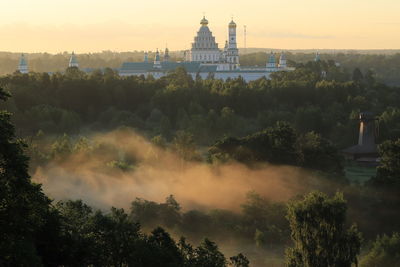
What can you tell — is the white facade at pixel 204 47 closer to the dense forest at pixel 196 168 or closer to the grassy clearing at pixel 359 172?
the dense forest at pixel 196 168

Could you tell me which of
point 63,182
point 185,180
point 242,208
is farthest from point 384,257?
point 63,182

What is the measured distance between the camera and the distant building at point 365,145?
162ft

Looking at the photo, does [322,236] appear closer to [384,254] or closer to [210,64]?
[384,254]

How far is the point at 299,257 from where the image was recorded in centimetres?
2142

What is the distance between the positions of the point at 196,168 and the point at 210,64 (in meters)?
91.1

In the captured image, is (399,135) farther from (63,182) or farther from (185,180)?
(63,182)

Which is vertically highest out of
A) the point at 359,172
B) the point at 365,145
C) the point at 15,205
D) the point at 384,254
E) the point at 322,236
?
the point at 15,205

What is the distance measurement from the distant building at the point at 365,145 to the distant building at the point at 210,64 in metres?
65.2

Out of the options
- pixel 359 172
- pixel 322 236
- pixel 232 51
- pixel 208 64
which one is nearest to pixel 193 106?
pixel 359 172

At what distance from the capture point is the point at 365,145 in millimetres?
50156

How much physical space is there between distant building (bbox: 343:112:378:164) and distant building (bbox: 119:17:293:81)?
65248mm

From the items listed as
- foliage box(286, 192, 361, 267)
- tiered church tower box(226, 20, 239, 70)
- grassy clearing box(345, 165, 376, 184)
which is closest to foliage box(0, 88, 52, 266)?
foliage box(286, 192, 361, 267)

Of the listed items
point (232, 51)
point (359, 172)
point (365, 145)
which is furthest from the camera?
point (232, 51)

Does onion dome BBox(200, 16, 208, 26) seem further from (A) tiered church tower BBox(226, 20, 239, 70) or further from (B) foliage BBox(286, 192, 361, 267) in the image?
(B) foliage BBox(286, 192, 361, 267)
